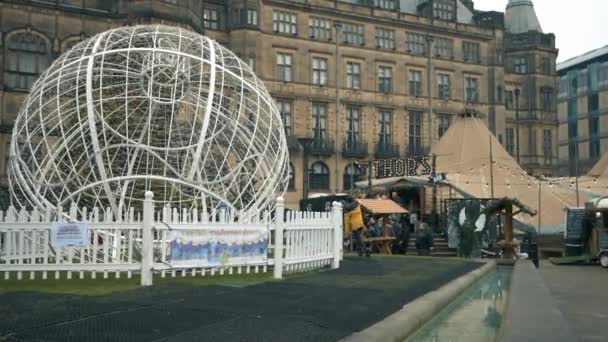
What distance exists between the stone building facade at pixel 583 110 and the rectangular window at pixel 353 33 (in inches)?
1478

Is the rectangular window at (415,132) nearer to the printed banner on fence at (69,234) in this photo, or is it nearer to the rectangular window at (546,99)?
the rectangular window at (546,99)

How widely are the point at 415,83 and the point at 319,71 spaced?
28.0 ft

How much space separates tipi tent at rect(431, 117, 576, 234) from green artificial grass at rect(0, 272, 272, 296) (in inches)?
846

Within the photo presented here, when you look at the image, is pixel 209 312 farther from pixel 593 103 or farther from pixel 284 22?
pixel 593 103

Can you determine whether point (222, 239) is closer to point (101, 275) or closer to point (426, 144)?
point (101, 275)

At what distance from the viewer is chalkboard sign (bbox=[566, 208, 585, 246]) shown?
83.6ft

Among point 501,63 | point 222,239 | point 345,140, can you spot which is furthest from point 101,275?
point 501,63

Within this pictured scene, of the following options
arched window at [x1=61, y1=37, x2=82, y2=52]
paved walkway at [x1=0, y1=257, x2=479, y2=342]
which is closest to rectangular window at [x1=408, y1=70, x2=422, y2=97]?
arched window at [x1=61, y1=37, x2=82, y2=52]

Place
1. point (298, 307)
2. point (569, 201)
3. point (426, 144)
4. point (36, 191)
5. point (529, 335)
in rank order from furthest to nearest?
point (426, 144)
point (569, 201)
point (36, 191)
point (298, 307)
point (529, 335)

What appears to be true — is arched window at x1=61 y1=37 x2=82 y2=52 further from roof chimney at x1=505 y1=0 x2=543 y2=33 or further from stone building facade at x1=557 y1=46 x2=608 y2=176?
stone building facade at x1=557 y1=46 x2=608 y2=176

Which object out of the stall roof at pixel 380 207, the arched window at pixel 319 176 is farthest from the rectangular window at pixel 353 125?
the stall roof at pixel 380 207

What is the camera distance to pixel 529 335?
638 cm

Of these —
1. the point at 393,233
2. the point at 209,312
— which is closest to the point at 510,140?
the point at 393,233

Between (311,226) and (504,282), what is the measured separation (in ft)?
14.4
